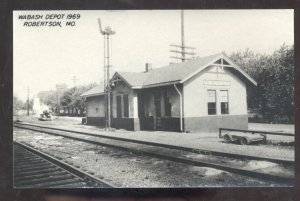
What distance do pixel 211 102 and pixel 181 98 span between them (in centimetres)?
55

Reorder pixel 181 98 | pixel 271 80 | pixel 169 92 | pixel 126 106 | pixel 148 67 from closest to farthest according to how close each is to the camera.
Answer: pixel 271 80 < pixel 148 67 < pixel 181 98 < pixel 169 92 < pixel 126 106

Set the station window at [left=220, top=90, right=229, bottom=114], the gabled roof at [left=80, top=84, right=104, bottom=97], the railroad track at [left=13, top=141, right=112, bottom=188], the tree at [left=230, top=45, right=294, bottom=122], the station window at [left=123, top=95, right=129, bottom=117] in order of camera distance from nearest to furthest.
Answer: the railroad track at [left=13, top=141, right=112, bottom=188], the tree at [left=230, top=45, right=294, bottom=122], the station window at [left=220, top=90, right=229, bottom=114], the gabled roof at [left=80, top=84, right=104, bottom=97], the station window at [left=123, top=95, right=129, bottom=117]

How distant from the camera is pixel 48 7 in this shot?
513 centimetres

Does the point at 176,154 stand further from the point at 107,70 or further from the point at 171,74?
the point at 107,70

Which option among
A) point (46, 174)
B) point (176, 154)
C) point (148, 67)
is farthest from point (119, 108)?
point (46, 174)

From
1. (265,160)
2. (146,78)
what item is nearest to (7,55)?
(146,78)

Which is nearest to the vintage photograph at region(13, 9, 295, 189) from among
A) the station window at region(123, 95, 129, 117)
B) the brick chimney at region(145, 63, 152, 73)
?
the brick chimney at region(145, 63, 152, 73)

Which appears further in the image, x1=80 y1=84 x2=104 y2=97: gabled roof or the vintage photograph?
x1=80 y1=84 x2=104 y2=97: gabled roof

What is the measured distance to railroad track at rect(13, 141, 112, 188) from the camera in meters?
4.97

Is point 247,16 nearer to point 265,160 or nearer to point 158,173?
point 265,160

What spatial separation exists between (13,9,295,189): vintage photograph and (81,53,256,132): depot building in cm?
2

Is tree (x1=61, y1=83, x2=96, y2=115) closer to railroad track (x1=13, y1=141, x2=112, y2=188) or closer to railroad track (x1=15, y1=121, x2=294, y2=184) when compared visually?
railroad track (x1=15, y1=121, x2=294, y2=184)

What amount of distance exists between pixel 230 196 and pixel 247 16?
265cm

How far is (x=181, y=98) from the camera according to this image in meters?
6.07
